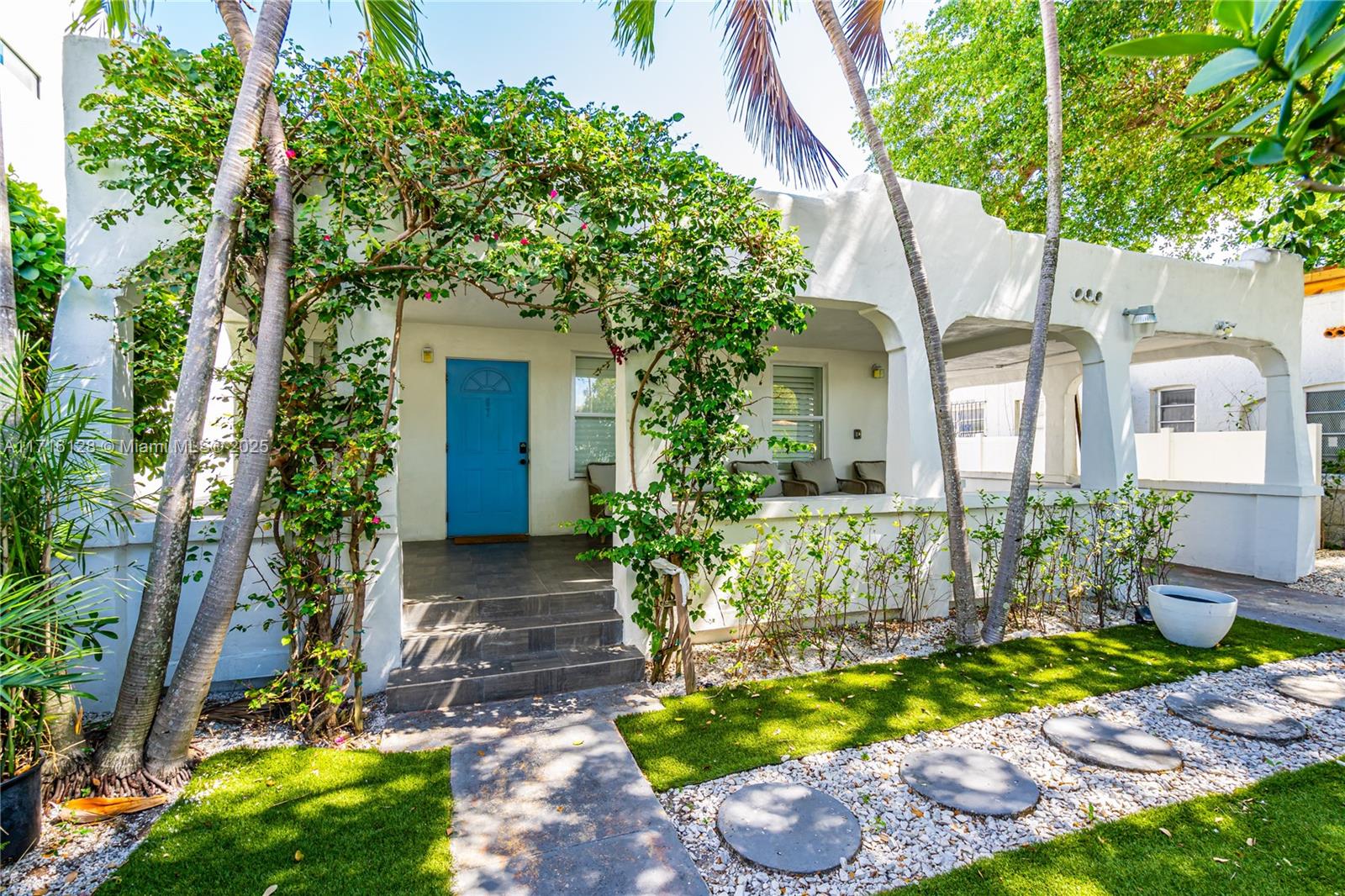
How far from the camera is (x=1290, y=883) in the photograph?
2.58 meters

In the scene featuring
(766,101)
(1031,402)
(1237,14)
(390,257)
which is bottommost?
(1031,402)

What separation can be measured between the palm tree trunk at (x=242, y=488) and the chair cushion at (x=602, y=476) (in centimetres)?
400

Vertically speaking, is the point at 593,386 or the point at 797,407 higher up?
the point at 593,386

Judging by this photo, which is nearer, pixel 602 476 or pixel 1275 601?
pixel 1275 601

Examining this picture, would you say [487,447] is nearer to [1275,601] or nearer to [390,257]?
[390,257]

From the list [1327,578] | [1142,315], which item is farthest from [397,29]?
[1327,578]

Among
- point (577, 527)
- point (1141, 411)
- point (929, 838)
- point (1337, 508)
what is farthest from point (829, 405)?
point (1141, 411)

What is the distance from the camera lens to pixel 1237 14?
0.90 metres

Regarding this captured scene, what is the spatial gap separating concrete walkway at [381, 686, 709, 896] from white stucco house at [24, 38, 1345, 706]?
1.45 feet

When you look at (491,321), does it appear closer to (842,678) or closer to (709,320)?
(709,320)

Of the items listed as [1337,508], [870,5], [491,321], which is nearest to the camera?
[870,5]

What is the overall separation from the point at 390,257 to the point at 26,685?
113 inches

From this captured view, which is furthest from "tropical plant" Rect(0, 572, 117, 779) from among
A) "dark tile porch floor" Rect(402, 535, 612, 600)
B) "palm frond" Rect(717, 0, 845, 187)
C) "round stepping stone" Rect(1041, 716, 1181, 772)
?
"palm frond" Rect(717, 0, 845, 187)

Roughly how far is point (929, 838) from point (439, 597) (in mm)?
3761
